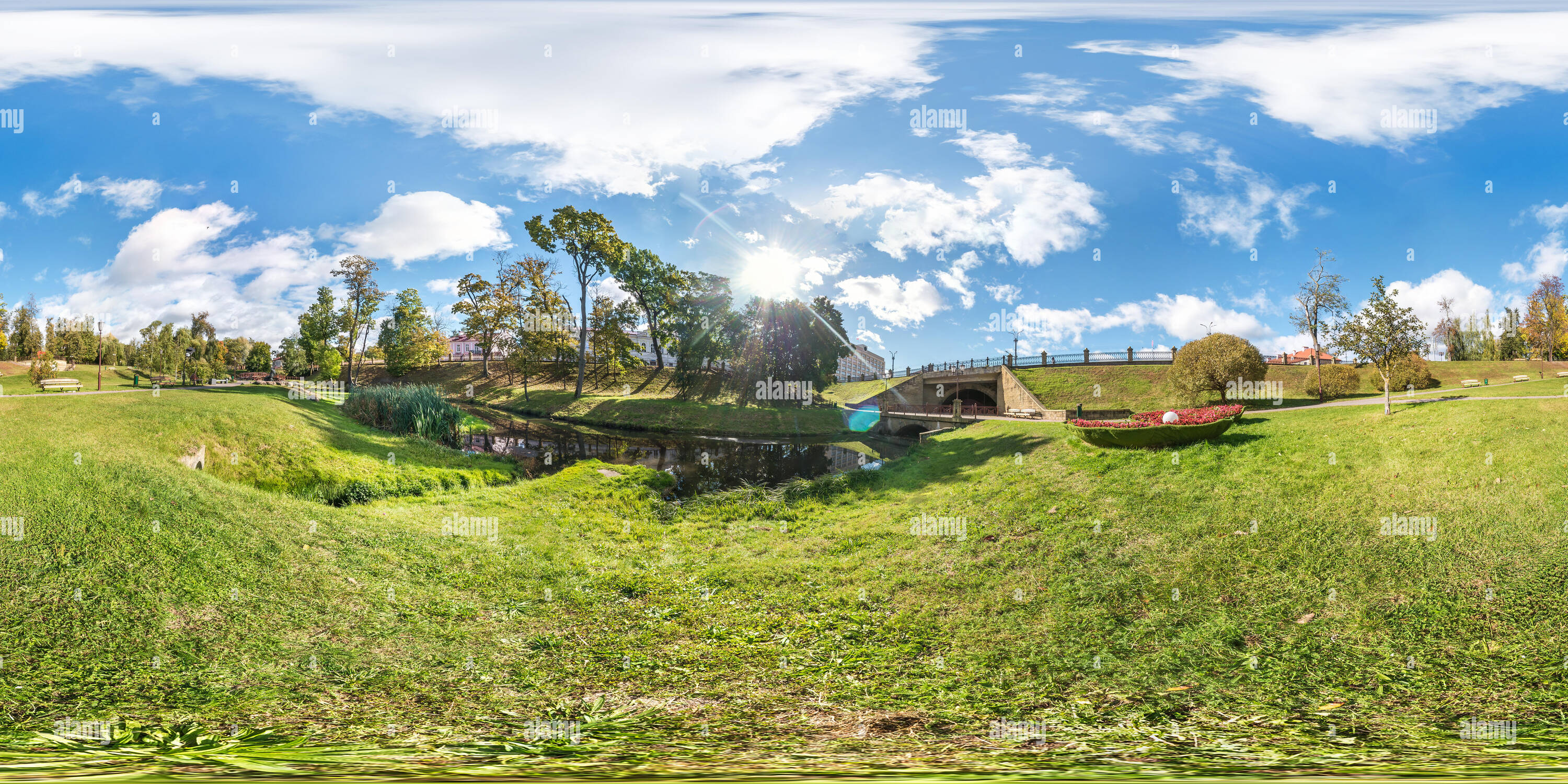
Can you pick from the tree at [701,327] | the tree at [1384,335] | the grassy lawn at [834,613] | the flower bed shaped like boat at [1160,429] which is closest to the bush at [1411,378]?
the tree at [1384,335]

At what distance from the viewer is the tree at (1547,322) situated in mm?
43125

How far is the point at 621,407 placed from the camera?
36.0 metres

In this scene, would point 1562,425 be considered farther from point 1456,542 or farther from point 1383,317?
point 1383,317

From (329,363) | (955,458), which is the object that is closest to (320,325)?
(329,363)

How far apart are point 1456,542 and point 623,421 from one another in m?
31.2

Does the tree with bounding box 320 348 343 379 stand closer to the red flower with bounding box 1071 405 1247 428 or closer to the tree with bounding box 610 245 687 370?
the tree with bounding box 610 245 687 370

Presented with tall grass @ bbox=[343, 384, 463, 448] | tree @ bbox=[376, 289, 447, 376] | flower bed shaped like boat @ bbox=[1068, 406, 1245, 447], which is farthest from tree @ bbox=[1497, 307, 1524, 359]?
tree @ bbox=[376, 289, 447, 376]

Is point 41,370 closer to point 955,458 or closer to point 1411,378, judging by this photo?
point 955,458

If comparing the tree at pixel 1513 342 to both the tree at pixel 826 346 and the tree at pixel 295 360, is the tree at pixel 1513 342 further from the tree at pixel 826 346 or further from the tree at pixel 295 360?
the tree at pixel 295 360

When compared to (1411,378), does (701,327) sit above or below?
above

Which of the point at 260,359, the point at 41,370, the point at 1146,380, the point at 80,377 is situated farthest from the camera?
the point at 260,359

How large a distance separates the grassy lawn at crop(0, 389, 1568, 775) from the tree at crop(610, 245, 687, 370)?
116 ft

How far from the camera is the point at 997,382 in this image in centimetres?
4738

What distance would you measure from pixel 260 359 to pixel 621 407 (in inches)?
1677
